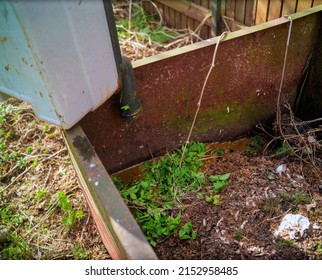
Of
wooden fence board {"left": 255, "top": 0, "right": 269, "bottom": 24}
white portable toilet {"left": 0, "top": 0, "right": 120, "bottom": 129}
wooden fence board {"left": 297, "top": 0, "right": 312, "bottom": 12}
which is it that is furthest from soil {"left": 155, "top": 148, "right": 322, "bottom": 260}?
wooden fence board {"left": 255, "top": 0, "right": 269, "bottom": 24}

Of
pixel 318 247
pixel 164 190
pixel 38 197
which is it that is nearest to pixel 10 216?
pixel 38 197

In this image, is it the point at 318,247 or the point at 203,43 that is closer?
the point at 318,247

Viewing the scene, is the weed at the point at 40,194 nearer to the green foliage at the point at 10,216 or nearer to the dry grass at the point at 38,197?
the dry grass at the point at 38,197

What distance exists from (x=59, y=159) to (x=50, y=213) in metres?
0.46

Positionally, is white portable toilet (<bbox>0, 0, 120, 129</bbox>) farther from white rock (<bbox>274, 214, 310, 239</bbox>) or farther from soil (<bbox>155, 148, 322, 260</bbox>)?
white rock (<bbox>274, 214, 310, 239</bbox>)

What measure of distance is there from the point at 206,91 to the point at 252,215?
791 millimetres

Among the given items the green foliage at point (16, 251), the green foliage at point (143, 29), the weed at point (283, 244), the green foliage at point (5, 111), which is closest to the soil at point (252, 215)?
the weed at point (283, 244)

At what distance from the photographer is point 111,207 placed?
125 cm

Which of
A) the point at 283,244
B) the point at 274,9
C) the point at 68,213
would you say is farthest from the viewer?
the point at 274,9

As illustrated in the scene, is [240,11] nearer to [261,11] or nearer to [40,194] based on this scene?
[261,11]

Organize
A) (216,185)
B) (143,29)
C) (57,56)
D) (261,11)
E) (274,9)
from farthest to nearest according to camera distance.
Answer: (143,29)
(261,11)
(274,9)
(216,185)
(57,56)

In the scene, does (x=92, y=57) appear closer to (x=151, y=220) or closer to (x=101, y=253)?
(x=151, y=220)
